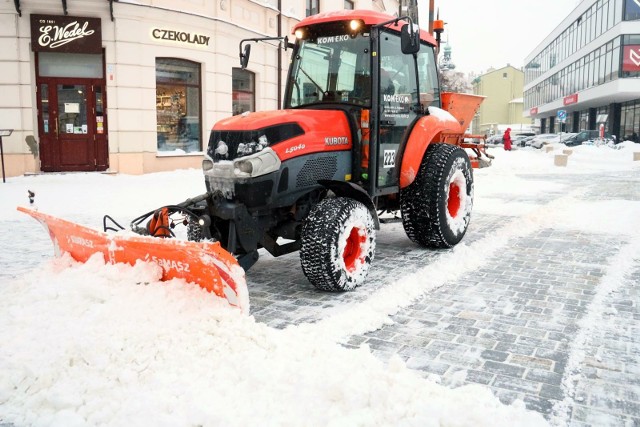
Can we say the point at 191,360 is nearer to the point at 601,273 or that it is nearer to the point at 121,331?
the point at 121,331

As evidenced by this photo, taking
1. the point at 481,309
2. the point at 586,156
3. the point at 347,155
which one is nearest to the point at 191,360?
the point at 481,309

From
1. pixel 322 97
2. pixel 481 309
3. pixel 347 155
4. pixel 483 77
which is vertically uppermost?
pixel 483 77

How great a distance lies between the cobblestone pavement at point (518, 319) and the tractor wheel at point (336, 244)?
17 cm

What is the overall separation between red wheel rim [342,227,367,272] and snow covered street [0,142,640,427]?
0.26 meters

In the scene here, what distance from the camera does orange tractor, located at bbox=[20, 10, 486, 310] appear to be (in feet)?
15.7

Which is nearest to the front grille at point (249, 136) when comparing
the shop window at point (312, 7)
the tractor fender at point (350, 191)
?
the tractor fender at point (350, 191)

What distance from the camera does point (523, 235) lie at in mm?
7887

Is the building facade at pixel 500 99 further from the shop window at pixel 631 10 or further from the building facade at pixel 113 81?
the building facade at pixel 113 81

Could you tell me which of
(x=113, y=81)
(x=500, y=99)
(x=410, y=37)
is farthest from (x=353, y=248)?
(x=500, y=99)

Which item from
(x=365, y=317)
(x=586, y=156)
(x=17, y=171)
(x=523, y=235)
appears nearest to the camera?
(x=365, y=317)

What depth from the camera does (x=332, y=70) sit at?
575 cm

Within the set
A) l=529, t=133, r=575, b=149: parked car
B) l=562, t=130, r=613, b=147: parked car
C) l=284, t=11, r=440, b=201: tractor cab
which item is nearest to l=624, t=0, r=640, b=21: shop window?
l=562, t=130, r=613, b=147: parked car

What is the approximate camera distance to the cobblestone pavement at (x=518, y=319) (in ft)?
10.9

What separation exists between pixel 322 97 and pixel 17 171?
1003cm
